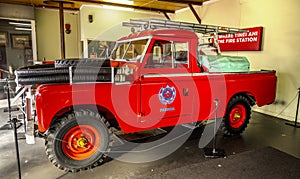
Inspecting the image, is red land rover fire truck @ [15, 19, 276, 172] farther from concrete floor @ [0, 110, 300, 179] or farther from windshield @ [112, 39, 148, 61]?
concrete floor @ [0, 110, 300, 179]

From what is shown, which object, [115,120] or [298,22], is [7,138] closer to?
[115,120]

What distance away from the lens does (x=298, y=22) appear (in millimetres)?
4848

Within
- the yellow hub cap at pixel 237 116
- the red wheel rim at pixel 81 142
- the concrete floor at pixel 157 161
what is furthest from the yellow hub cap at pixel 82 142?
the yellow hub cap at pixel 237 116

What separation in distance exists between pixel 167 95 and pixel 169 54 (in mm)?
708

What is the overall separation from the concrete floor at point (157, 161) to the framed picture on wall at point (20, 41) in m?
5.38

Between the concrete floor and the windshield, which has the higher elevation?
the windshield

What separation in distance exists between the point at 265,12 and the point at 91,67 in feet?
16.6

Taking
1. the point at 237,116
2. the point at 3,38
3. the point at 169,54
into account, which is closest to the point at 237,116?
the point at 237,116

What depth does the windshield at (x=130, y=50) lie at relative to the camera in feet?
11.1

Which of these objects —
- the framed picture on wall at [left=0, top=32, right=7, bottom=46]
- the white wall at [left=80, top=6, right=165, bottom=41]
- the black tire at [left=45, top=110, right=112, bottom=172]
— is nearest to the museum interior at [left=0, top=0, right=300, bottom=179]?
the black tire at [left=45, top=110, right=112, bottom=172]

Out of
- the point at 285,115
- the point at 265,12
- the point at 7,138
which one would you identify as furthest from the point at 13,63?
the point at 285,115

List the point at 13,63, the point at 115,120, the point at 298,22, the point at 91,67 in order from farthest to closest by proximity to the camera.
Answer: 1. the point at 13,63
2. the point at 298,22
3. the point at 115,120
4. the point at 91,67

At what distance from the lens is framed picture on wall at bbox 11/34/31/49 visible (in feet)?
27.3

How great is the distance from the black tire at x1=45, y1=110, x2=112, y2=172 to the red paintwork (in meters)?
0.14
